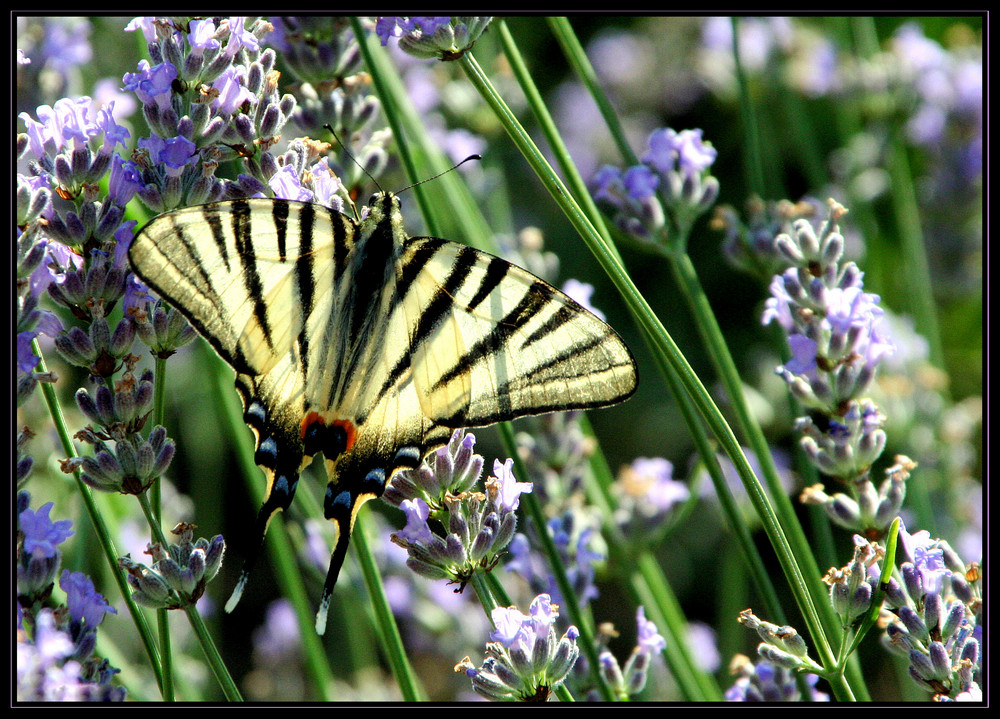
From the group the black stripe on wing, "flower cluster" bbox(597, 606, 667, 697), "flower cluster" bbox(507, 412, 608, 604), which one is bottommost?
"flower cluster" bbox(597, 606, 667, 697)

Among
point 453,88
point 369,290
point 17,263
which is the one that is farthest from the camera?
point 453,88

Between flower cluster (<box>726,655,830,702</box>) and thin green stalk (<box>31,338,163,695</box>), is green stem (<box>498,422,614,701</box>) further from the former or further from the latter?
thin green stalk (<box>31,338,163,695</box>)

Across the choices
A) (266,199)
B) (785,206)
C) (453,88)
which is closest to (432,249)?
(266,199)

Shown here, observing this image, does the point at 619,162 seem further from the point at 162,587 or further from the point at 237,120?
the point at 162,587

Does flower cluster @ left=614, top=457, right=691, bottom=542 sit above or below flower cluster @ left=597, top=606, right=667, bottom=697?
above

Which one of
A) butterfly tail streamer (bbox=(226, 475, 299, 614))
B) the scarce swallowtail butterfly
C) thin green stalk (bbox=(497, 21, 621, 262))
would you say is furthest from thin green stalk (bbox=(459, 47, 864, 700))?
butterfly tail streamer (bbox=(226, 475, 299, 614))

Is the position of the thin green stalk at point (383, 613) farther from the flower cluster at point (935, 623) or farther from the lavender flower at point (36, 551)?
the flower cluster at point (935, 623)
